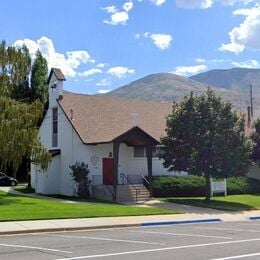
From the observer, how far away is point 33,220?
20875 mm

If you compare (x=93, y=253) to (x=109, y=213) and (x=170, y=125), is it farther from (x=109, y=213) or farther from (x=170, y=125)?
(x=170, y=125)

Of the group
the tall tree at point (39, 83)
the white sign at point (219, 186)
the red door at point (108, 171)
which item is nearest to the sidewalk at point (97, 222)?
the white sign at point (219, 186)

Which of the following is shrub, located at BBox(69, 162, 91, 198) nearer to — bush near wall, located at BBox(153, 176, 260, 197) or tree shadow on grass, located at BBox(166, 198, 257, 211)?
bush near wall, located at BBox(153, 176, 260, 197)

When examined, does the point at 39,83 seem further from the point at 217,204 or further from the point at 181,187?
the point at 217,204

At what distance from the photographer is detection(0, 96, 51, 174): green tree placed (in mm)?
27719

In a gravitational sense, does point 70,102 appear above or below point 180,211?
above

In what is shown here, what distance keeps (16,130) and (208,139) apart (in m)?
11.7

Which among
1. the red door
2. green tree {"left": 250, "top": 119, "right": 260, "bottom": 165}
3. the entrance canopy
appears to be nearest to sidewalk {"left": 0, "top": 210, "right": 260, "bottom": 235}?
the entrance canopy

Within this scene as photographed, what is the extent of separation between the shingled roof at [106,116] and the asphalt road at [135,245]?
1719 centimetres

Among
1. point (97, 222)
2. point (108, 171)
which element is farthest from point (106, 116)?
point (97, 222)

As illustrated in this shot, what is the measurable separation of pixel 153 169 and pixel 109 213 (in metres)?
15.2

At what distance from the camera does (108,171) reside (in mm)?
36812

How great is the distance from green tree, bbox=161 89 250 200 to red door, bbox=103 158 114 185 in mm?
5130

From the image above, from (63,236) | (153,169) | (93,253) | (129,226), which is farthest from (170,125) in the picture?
(93,253)
